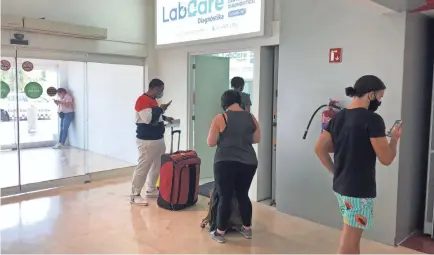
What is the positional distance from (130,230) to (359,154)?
2.32m

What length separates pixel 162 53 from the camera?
19.6ft

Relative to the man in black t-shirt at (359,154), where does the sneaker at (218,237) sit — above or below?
below

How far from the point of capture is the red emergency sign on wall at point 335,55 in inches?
143

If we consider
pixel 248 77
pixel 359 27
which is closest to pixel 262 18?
pixel 359 27

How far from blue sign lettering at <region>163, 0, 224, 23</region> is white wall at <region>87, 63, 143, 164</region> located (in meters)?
1.00

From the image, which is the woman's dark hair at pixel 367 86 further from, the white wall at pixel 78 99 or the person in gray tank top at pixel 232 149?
the white wall at pixel 78 99

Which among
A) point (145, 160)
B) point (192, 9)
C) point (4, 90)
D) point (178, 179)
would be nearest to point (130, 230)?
point (178, 179)

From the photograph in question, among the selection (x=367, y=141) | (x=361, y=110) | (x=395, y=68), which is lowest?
(x=367, y=141)

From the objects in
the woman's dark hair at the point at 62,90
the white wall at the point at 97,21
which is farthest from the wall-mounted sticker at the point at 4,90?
the woman's dark hair at the point at 62,90

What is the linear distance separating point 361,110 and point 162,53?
4170mm

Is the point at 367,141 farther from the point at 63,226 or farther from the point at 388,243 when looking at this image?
the point at 63,226

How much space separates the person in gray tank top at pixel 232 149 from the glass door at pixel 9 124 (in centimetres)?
298

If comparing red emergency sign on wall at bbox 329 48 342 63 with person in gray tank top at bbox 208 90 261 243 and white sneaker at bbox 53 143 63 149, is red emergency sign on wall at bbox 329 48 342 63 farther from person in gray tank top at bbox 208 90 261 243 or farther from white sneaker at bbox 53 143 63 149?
white sneaker at bbox 53 143 63 149

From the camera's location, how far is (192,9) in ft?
17.2
